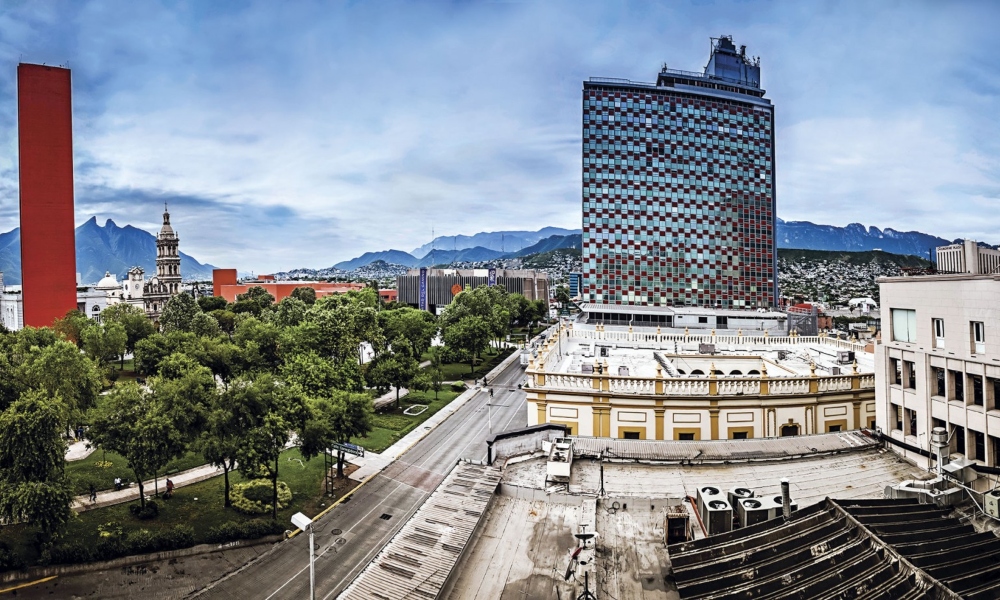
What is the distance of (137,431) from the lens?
32.2 m

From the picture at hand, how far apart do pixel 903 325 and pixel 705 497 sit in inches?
479

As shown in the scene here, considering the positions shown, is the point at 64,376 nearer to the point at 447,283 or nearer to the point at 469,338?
the point at 469,338

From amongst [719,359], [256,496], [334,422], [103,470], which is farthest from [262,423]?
[719,359]

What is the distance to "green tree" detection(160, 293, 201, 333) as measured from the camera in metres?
91.1

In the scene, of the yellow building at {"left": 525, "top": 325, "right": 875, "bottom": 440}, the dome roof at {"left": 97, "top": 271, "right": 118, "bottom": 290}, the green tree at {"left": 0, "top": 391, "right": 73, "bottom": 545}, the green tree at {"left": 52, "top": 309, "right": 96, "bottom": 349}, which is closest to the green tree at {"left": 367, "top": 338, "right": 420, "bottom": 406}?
the green tree at {"left": 0, "top": 391, "right": 73, "bottom": 545}

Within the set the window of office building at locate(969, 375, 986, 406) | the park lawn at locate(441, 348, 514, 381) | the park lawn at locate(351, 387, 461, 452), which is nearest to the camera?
the window of office building at locate(969, 375, 986, 406)

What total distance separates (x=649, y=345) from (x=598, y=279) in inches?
2840

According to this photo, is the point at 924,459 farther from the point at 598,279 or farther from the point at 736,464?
the point at 598,279

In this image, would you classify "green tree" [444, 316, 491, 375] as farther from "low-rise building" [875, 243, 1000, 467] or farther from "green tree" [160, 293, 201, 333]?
"low-rise building" [875, 243, 1000, 467]

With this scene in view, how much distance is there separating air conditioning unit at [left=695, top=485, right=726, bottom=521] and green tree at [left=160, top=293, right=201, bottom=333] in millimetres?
90605

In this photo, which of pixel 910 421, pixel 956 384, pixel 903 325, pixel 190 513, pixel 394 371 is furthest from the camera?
pixel 394 371

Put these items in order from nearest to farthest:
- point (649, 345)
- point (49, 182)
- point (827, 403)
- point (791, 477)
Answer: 1. point (791, 477)
2. point (827, 403)
3. point (649, 345)
4. point (49, 182)

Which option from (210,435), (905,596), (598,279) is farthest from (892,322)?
(598,279)

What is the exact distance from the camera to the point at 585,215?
116125 mm
